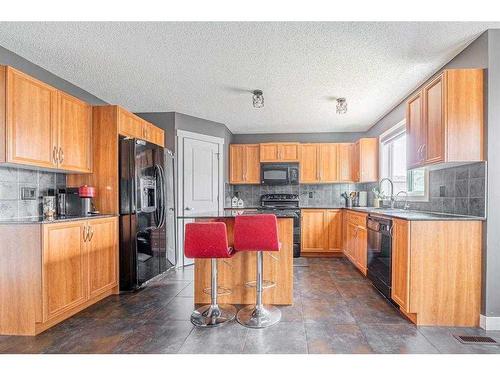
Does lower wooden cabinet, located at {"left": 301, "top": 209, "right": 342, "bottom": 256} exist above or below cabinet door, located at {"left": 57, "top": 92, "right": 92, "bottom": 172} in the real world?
below

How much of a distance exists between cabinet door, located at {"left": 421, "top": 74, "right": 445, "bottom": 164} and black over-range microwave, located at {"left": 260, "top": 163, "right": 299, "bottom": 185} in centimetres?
287

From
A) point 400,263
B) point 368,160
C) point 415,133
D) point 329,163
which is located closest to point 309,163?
point 329,163

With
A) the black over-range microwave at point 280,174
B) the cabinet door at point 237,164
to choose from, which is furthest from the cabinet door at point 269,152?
the cabinet door at point 237,164

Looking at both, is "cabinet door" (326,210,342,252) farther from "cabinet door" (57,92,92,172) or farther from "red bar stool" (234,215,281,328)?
"cabinet door" (57,92,92,172)

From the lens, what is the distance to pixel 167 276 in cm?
378

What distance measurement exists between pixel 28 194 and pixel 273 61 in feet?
8.71

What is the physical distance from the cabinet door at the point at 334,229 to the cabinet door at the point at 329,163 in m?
0.77

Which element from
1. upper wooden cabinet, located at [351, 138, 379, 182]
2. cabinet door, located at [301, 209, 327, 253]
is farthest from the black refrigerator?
upper wooden cabinet, located at [351, 138, 379, 182]

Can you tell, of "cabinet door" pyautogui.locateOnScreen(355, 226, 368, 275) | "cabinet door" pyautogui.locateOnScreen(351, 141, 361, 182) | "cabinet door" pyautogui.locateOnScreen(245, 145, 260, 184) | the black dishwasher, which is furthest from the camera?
"cabinet door" pyautogui.locateOnScreen(245, 145, 260, 184)

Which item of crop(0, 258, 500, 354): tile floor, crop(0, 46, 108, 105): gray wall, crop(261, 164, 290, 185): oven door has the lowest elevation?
crop(0, 258, 500, 354): tile floor

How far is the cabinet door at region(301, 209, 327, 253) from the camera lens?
196 inches

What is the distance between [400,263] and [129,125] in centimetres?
323

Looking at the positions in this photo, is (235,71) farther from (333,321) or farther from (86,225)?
(333,321)

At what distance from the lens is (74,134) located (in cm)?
285
